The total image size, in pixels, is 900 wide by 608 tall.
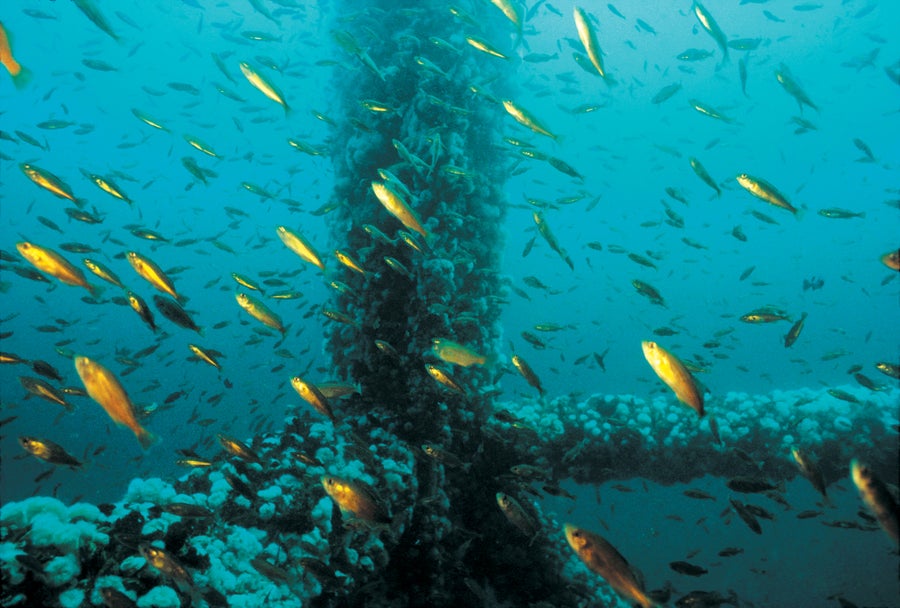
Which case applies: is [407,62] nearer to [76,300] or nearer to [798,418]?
[798,418]

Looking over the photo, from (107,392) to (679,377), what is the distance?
125 inches

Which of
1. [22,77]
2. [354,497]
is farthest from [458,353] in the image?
[22,77]

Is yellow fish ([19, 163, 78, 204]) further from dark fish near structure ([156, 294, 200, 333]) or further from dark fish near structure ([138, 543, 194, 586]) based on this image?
dark fish near structure ([138, 543, 194, 586])

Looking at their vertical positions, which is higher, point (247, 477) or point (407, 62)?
point (407, 62)

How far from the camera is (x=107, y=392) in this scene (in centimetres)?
229

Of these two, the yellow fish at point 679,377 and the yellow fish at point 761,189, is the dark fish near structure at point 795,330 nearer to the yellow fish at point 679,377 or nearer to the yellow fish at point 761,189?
the yellow fish at point 761,189

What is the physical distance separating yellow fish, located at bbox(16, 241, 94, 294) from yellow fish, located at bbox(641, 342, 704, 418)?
152 inches

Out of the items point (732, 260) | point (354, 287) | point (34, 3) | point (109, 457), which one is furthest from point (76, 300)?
point (732, 260)

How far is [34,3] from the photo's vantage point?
2809cm

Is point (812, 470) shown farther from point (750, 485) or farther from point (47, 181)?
point (47, 181)

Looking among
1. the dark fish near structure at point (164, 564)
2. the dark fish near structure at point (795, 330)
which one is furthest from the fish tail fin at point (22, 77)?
the dark fish near structure at point (795, 330)

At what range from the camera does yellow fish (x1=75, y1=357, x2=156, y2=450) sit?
7.41 ft

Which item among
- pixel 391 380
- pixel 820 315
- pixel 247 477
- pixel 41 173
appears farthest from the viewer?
pixel 820 315

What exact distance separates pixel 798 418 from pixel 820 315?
87284 millimetres
